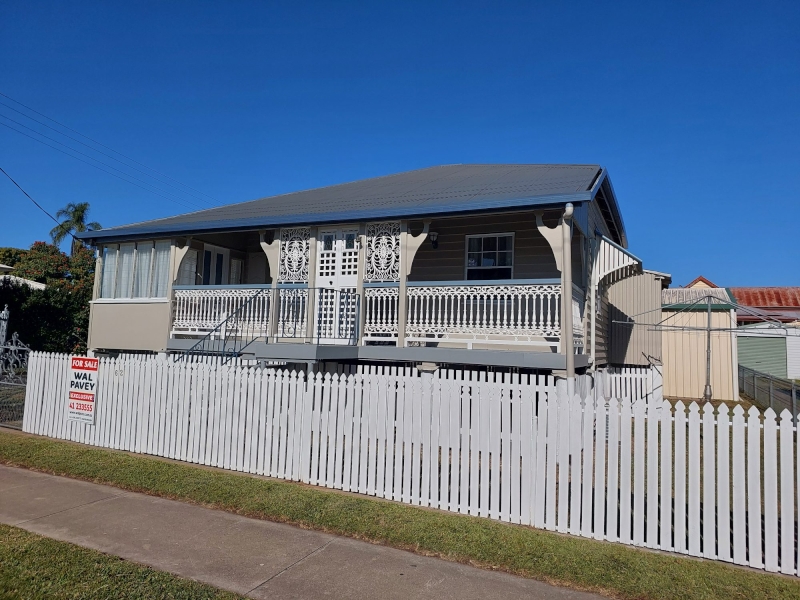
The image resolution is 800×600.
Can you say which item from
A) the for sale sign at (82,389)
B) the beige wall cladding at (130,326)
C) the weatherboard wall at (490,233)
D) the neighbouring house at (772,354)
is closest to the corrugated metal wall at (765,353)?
the neighbouring house at (772,354)

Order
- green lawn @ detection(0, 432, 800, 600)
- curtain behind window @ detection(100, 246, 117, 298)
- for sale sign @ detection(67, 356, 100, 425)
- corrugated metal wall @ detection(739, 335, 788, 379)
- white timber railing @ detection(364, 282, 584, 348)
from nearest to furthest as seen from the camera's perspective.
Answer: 1. green lawn @ detection(0, 432, 800, 600)
2. for sale sign @ detection(67, 356, 100, 425)
3. white timber railing @ detection(364, 282, 584, 348)
4. curtain behind window @ detection(100, 246, 117, 298)
5. corrugated metal wall @ detection(739, 335, 788, 379)

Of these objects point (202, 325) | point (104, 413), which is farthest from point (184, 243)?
point (104, 413)

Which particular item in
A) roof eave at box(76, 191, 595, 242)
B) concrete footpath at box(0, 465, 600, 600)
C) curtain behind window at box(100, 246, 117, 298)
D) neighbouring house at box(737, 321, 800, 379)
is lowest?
concrete footpath at box(0, 465, 600, 600)

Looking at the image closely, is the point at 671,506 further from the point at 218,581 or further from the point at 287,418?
the point at 287,418

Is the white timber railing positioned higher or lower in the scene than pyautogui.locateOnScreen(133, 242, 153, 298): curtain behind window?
lower

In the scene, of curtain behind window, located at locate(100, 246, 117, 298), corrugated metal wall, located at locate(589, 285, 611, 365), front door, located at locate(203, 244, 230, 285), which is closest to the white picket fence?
curtain behind window, located at locate(100, 246, 117, 298)

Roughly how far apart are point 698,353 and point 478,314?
11.7 meters

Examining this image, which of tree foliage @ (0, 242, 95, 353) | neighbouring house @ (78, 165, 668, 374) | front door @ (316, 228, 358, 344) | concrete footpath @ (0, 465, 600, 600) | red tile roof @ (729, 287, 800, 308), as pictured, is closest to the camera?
concrete footpath @ (0, 465, 600, 600)

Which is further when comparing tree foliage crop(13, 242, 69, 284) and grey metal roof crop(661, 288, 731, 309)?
tree foliage crop(13, 242, 69, 284)

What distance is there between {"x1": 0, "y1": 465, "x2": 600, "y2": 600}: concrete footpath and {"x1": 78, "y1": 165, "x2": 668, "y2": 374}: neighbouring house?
453 cm

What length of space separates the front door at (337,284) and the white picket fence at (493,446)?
3.48 m

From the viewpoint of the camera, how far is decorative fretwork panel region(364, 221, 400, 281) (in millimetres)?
11898

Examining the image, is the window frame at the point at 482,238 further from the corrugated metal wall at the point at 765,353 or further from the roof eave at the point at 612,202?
the corrugated metal wall at the point at 765,353

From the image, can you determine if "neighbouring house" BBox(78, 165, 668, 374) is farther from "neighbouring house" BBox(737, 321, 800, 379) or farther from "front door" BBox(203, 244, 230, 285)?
"neighbouring house" BBox(737, 321, 800, 379)
